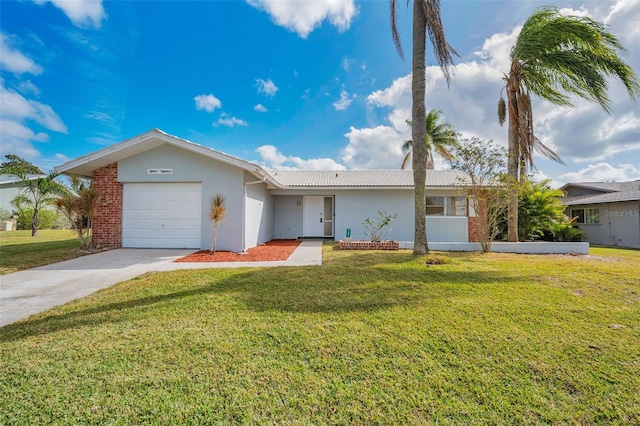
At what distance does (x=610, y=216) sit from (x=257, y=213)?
21.6 meters

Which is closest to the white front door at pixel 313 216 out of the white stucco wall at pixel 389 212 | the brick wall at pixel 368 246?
the white stucco wall at pixel 389 212

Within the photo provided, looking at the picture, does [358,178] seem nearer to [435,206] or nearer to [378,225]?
[378,225]

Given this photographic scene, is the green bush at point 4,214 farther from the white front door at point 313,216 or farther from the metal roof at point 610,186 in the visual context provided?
the metal roof at point 610,186

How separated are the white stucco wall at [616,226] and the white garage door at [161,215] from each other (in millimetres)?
23324

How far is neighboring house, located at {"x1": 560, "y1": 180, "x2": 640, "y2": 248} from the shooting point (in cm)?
1515

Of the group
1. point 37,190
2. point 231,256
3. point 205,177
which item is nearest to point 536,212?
point 231,256

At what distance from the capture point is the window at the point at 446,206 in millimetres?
14281

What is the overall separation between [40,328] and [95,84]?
13.7 metres

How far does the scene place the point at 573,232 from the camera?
14445 millimetres

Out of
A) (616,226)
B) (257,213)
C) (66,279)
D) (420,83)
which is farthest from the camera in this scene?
(616,226)

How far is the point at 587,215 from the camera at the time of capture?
18297 millimetres

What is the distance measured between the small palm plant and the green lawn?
4292 mm

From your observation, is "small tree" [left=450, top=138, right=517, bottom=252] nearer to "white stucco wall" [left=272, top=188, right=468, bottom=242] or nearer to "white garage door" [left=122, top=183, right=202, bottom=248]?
"white stucco wall" [left=272, top=188, right=468, bottom=242]

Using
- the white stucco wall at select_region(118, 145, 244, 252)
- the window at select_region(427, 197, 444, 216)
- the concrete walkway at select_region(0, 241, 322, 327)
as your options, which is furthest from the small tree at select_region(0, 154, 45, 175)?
the window at select_region(427, 197, 444, 216)
